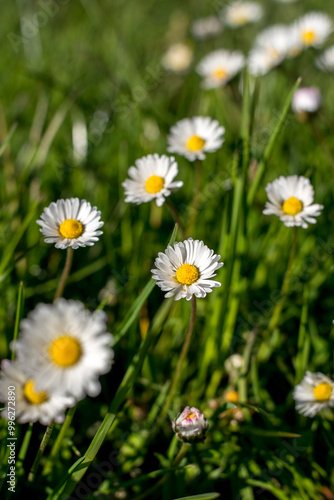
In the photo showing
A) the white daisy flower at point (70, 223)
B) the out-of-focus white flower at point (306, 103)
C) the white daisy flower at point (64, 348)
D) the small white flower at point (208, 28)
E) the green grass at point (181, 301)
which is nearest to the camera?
the white daisy flower at point (64, 348)

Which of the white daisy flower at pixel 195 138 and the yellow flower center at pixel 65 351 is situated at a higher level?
the white daisy flower at pixel 195 138

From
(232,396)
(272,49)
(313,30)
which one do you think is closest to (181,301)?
(232,396)

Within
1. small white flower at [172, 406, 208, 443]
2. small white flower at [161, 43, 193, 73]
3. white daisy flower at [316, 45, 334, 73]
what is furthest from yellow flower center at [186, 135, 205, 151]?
small white flower at [161, 43, 193, 73]

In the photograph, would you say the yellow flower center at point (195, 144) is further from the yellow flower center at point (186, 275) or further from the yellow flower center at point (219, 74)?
the yellow flower center at point (219, 74)

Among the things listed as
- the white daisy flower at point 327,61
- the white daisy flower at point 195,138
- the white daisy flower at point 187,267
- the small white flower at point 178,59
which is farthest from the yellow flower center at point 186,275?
the small white flower at point 178,59

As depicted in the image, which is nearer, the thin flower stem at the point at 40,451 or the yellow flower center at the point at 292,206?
the thin flower stem at the point at 40,451

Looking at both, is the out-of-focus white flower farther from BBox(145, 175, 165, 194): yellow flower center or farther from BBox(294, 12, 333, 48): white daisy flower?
BBox(145, 175, 165, 194): yellow flower center

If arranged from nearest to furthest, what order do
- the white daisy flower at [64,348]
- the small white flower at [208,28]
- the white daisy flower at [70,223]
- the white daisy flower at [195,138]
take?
1. the white daisy flower at [64,348]
2. the white daisy flower at [70,223]
3. the white daisy flower at [195,138]
4. the small white flower at [208,28]
